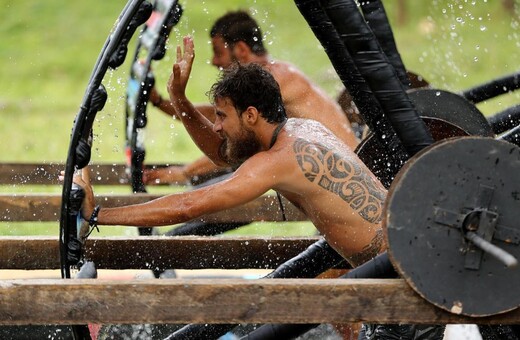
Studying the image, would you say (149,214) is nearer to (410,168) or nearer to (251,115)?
(251,115)

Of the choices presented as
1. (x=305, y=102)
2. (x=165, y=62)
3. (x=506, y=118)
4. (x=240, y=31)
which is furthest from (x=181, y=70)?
(x=165, y=62)

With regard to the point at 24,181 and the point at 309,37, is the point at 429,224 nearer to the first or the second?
the point at 24,181

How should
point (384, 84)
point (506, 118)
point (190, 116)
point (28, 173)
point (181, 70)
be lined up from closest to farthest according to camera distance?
1. point (384, 84)
2. point (181, 70)
3. point (190, 116)
4. point (506, 118)
5. point (28, 173)

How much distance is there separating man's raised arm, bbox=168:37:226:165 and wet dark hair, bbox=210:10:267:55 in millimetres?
1343

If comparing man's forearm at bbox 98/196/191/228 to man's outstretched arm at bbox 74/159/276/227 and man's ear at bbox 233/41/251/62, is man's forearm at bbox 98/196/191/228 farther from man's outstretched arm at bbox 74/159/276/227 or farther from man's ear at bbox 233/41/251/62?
man's ear at bbox 233/41/251/62

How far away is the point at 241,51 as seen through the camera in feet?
20.7

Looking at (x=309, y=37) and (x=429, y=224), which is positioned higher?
(x=429, y=224)

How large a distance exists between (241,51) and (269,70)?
0.44 meters

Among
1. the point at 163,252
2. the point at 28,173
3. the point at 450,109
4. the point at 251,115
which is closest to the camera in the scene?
the point at 251,115

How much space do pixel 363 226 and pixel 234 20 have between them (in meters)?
2.56

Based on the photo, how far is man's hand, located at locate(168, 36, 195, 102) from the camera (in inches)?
168

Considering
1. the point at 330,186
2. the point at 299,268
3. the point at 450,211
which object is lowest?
the point at 299,268

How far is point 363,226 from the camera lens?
4238mm

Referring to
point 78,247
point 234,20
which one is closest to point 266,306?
point 78,247
